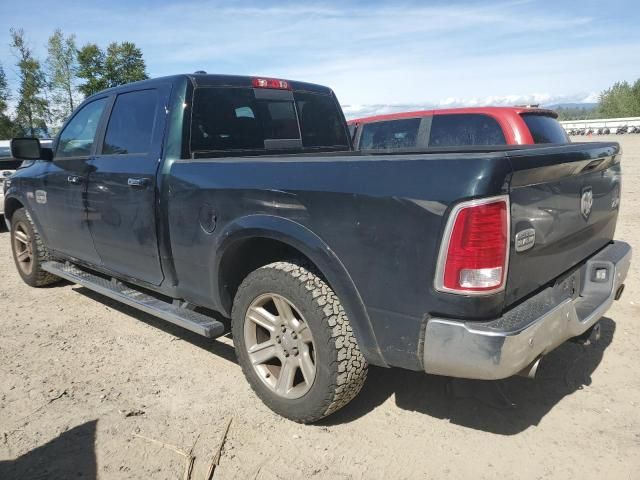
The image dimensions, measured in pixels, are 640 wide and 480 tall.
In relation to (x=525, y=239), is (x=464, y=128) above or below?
above

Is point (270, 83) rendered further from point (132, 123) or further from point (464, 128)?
point (464, 128)

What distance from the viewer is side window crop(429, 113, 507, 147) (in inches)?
228

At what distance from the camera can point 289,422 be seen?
294cm

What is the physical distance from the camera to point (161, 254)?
11.5ft

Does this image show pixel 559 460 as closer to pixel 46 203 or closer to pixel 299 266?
pixel 299 266

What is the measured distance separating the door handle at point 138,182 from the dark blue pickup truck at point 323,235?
0.04 ft

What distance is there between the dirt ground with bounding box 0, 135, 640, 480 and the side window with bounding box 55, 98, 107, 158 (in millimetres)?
1623

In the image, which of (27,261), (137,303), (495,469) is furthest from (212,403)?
(27,261)

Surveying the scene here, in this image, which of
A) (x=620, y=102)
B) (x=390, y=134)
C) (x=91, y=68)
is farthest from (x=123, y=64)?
(x=620, y=102)

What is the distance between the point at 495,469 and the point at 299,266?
137 cm

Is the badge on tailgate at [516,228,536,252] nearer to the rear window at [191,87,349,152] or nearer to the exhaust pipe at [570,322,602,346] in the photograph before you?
the exhaust pipe at [570,322,602,346]

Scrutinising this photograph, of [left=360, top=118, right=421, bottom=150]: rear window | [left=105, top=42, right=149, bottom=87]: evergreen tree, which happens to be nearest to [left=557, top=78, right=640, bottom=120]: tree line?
[left=105, top=42, right=149, bottom=87]: evergreen tree

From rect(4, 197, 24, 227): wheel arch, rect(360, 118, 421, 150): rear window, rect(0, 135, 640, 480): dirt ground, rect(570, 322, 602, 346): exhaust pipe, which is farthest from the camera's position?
rect(360, 118, 421, 150): rear window

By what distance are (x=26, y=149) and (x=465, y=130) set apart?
4.54m
